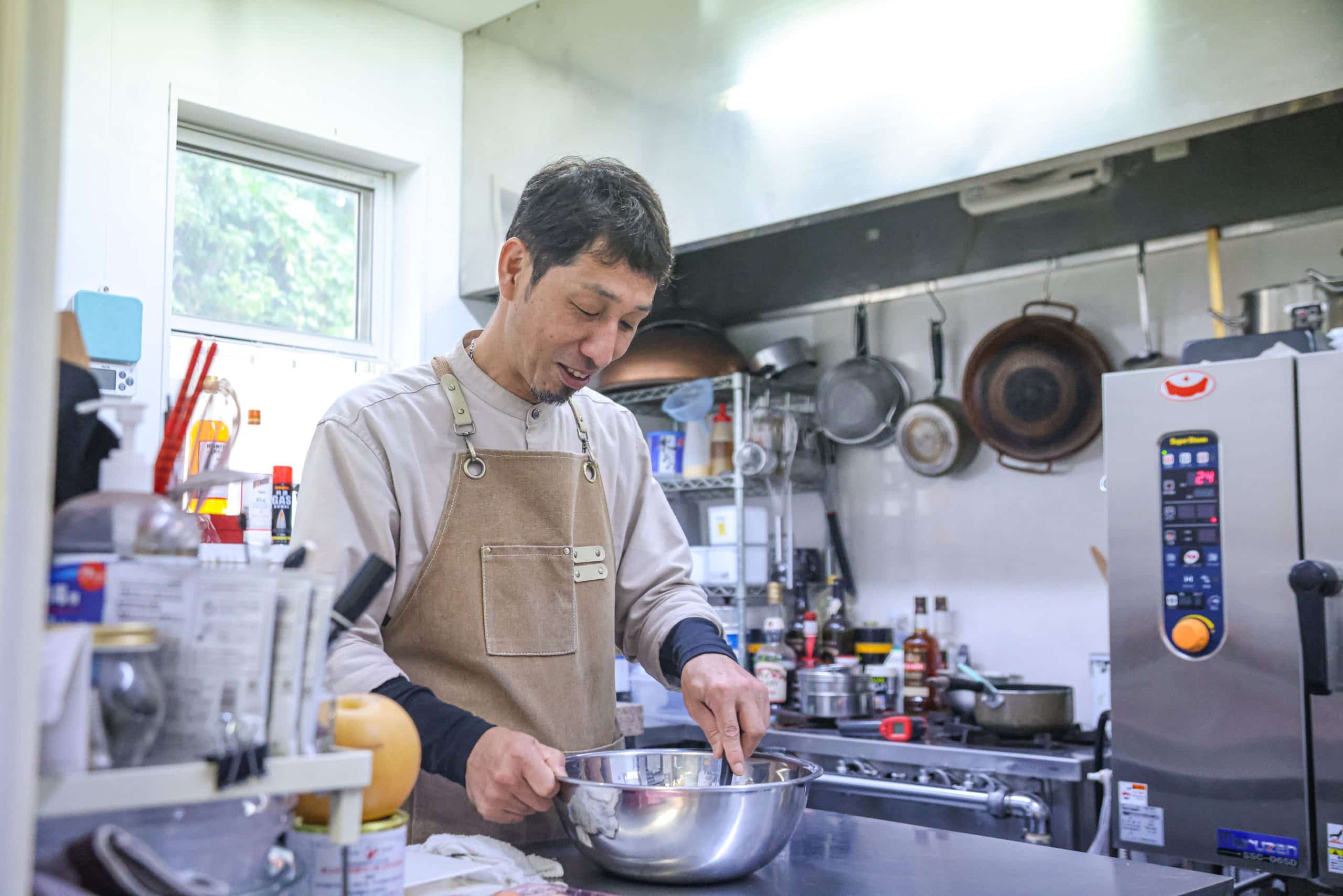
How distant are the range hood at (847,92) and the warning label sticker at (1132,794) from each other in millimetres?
1194

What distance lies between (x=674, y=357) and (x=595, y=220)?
190cm

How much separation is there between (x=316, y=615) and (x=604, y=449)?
1163mm

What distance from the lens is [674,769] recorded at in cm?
144

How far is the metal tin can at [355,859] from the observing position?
75 cm

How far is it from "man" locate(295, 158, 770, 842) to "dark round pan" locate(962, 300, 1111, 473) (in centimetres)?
159

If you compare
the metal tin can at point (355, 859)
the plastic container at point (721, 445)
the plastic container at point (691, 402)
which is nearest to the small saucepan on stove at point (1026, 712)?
the plastic container at point (721, 445)

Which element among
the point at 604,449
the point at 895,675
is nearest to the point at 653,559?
the point at 604,449

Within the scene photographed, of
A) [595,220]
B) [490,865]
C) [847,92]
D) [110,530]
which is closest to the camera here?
[110,530]

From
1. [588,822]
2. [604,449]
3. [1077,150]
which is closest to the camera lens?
[588,822]

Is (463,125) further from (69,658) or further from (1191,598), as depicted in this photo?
(69,658)

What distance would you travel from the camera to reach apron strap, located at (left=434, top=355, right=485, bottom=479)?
1.61 m

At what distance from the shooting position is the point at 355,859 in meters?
0.76

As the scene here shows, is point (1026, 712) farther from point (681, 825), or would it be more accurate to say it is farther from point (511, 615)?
point (681, 825)

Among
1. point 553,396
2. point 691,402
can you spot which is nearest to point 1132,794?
point 553,396
